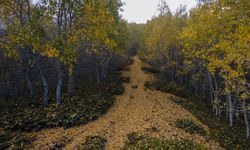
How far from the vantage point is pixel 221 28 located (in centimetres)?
1359

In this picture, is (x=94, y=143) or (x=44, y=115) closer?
(x=94, y=143)

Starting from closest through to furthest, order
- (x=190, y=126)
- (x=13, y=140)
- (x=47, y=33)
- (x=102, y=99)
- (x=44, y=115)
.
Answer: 1. (x=13, y=140)
2. (x=44, y=115)
3. (x=190, y=126)
4. (x=47, y=33)
5. (x=102, y=99)

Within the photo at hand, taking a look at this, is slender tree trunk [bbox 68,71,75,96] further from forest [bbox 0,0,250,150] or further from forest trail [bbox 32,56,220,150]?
forest trail [bbox 32,56,220,150]

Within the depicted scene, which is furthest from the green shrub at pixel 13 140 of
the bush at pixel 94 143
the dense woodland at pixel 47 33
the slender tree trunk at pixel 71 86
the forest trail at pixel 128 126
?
the slender tree trunk at pixel 71 86

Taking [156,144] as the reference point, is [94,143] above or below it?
above

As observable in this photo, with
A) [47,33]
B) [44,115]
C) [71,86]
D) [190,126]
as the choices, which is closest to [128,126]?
[190,126]

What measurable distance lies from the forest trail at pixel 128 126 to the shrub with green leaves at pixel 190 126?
450 millimetres

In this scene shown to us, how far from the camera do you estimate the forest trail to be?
1014cm

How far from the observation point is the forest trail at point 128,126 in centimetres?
1014

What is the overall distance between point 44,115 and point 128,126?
5.85m

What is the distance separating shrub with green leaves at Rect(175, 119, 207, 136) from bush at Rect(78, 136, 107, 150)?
5.66 metres

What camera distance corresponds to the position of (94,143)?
31.6ft

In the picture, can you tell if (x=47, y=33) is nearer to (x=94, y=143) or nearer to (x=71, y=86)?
(x=71, y=86)

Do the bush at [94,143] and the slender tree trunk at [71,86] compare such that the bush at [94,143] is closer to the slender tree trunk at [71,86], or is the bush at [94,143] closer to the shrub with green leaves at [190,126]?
the shrub with green leaves at [190,126]
